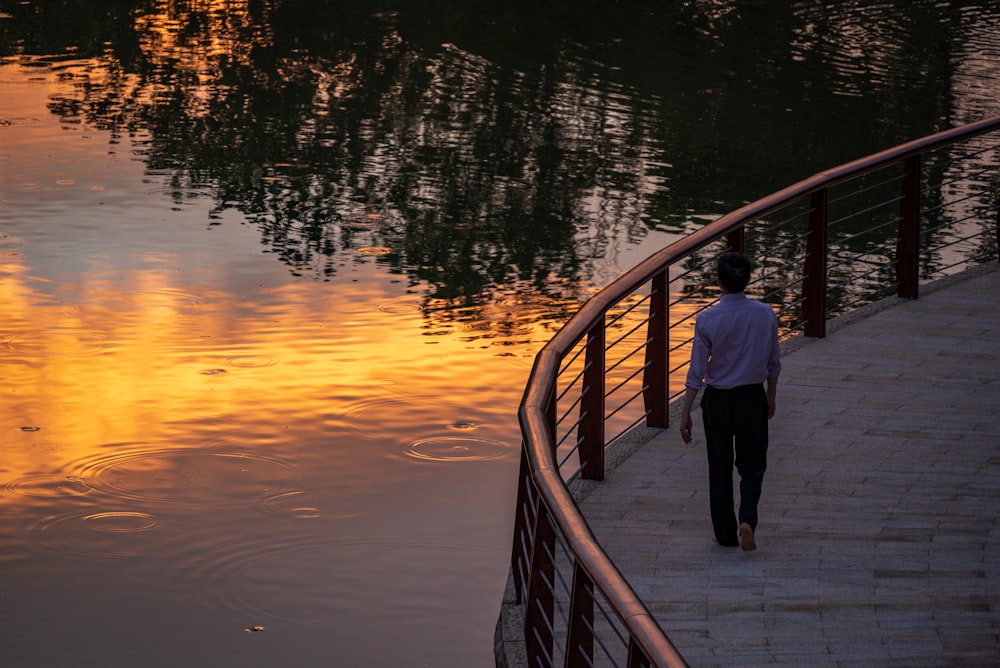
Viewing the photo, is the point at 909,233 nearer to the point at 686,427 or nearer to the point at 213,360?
the point at 686,427

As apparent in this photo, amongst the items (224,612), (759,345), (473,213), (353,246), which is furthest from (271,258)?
(759,345)

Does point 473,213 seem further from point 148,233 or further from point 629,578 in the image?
point 629,578

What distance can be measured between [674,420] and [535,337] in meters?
5.44

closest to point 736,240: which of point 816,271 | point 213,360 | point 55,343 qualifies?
point 816,271

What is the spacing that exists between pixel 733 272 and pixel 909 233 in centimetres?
449

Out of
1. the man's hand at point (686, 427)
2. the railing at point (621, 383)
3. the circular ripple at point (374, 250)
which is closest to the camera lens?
the railing at point (621, 383)

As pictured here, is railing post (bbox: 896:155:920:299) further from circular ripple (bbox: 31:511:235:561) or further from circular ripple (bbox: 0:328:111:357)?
circular ripple (bbox: 0:328:111:357)

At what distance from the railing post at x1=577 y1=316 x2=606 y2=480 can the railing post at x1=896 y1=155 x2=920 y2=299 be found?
3.73 meters

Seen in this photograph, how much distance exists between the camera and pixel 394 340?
48.1 ft

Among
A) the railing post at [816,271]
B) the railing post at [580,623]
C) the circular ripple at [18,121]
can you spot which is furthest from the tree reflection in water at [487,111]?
the railing post at [580,623]

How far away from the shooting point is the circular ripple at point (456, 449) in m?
12.1

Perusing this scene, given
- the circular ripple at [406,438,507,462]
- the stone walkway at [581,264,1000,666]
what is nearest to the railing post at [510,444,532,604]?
the stone walkway at [581,264,1000,666]

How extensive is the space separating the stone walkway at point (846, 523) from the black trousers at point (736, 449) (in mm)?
178

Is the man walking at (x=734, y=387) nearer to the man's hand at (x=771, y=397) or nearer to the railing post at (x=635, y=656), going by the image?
the man's hand at (x=771, y=397)
